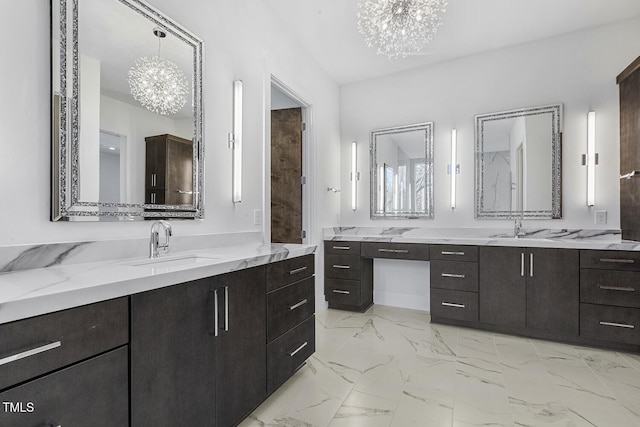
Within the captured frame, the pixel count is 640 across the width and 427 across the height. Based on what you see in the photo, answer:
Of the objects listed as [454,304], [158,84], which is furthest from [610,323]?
[158,84]

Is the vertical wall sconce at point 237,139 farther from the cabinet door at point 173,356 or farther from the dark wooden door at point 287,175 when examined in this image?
the dark wooden door at point 287,175

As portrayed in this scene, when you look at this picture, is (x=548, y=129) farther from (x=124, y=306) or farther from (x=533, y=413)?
(x=124, y=306)

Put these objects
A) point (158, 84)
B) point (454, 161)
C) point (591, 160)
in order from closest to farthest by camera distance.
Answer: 1. point (158, 84)
2. point (591, 160)
3. point (454, 161)

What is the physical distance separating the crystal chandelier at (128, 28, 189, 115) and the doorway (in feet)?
5.56

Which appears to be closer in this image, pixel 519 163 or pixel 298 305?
pixel 298 305

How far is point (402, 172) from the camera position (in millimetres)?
3859

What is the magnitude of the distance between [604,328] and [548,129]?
1853 mm

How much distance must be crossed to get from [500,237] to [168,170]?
10.1 ft

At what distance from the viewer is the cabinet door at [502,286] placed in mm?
2814

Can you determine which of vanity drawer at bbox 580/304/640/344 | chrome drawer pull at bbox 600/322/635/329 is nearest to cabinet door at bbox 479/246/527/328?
vanity drawer at bbox 580/304/640/344

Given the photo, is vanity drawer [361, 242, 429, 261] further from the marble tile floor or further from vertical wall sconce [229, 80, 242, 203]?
vertical wall sconce [229, 80, 242, 203]

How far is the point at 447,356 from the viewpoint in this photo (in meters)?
2.46

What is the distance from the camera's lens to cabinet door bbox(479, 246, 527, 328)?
2814 mm

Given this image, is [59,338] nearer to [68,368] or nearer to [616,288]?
[68,368]
